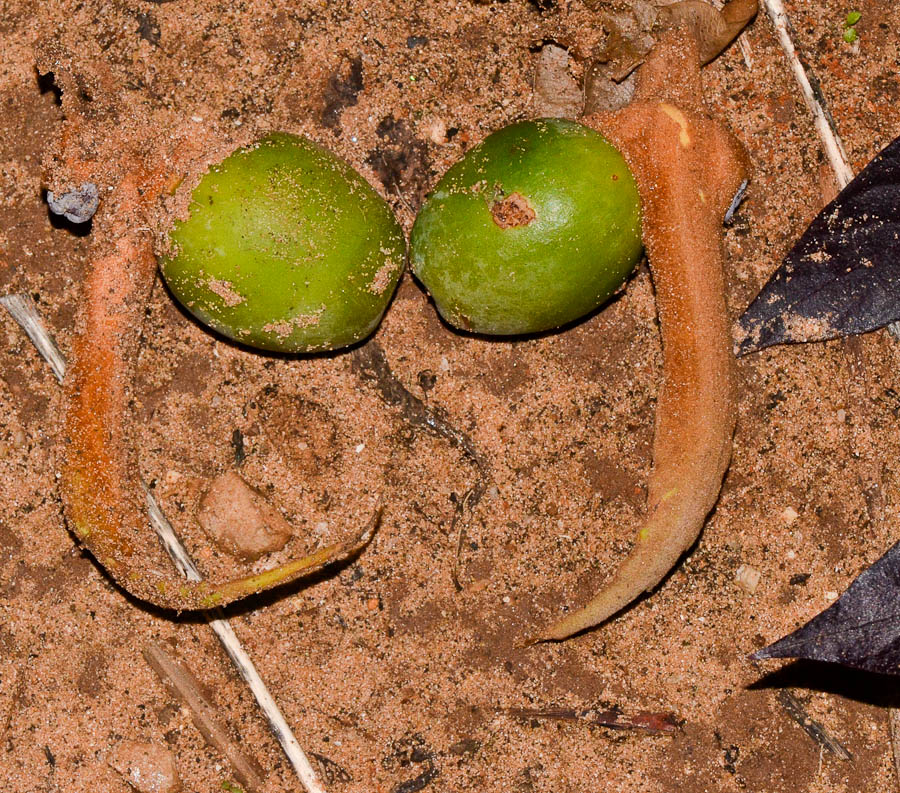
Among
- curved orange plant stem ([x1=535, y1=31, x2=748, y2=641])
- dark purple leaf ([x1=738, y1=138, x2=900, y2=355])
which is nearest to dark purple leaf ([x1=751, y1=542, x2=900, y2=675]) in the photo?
curved orange plant stem ([x1=535, y1=31, x2=748, y2=641])

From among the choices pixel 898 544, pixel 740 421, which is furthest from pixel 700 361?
pixel 898 544

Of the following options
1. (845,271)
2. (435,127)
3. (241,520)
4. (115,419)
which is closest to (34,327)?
(115,419)

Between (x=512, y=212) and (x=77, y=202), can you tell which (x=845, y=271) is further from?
(x=77, y=202)

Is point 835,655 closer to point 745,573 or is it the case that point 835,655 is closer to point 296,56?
point 745,573

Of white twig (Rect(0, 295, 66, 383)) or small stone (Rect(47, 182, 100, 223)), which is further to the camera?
white twig (Rect(0, 295, 66, 383))

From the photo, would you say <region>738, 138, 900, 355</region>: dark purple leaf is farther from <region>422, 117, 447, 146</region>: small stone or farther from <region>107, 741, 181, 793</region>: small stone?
<region>107, 741, 181, 793</region>: small stone

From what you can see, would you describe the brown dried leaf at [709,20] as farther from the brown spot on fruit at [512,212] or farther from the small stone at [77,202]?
the small stone at [77,202]

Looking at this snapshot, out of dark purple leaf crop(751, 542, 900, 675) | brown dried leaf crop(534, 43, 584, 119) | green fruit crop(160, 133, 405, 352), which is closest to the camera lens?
green fruit crop(160, 133, 405, 352)
